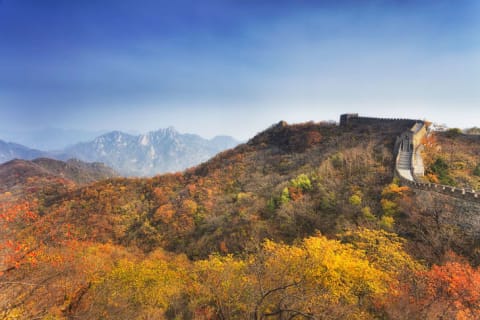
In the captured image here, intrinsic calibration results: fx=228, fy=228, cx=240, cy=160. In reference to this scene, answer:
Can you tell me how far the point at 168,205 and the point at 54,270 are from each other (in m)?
35.6

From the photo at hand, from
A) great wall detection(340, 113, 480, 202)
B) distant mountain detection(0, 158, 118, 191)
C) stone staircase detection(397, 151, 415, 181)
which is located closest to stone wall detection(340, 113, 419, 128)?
great wall detection(340, 113, 480, 202)

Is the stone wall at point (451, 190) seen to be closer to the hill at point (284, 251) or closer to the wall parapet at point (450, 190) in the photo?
the wall parapet at point (450, 190)

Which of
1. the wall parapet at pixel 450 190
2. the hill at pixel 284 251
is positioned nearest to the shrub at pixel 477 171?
the hill at pixel 284 251

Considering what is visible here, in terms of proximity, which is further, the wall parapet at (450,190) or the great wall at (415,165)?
the great wall at (415,165)

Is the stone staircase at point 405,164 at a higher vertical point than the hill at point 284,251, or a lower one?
higher

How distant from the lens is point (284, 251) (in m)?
20.1

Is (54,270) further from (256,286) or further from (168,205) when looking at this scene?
(168,205)

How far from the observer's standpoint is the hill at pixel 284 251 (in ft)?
47.2

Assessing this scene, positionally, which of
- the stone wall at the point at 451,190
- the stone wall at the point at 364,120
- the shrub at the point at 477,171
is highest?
the stone wall at the point at 364,120

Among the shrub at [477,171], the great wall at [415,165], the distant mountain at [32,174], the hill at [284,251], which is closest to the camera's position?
the hill at [284,251]

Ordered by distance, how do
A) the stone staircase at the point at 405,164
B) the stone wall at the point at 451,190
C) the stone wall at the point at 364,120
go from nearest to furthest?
the stone wall at the point at 451,190
the stone staircase at the point at 405,164
the stone wall at the point at 364,120

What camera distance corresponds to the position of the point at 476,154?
31.7 meters

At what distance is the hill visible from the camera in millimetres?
14398

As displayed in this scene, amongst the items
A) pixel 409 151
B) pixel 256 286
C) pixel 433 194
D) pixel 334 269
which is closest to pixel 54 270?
pixel 256 286
